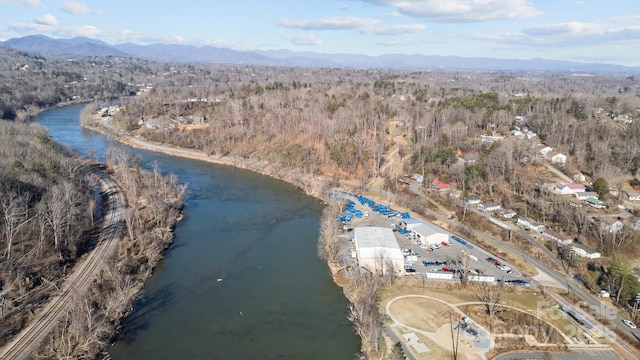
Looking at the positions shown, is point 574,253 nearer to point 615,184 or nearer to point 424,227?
point 424,227

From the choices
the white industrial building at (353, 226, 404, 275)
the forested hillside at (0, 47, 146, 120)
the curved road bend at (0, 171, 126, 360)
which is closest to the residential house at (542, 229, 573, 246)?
the white industrial building at (353, 226, 404, 275)

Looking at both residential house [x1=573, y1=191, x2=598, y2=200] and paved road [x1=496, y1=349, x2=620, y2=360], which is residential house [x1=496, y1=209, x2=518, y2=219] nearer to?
residential house [x1=573, y1=191, x2=598, y2=200]

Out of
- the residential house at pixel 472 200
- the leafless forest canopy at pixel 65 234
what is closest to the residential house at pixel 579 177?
the residential house at pixel 472 200

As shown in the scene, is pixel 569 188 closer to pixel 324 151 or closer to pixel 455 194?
pixel 455 194

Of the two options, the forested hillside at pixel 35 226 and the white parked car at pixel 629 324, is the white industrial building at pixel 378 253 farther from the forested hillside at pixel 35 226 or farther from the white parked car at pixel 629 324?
the forested hillside at pixel 35 226

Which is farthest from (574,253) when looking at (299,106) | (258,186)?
(299,106)

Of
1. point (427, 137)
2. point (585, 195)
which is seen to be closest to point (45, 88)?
point (427, 137)

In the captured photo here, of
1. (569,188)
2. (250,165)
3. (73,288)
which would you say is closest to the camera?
(73,288)
